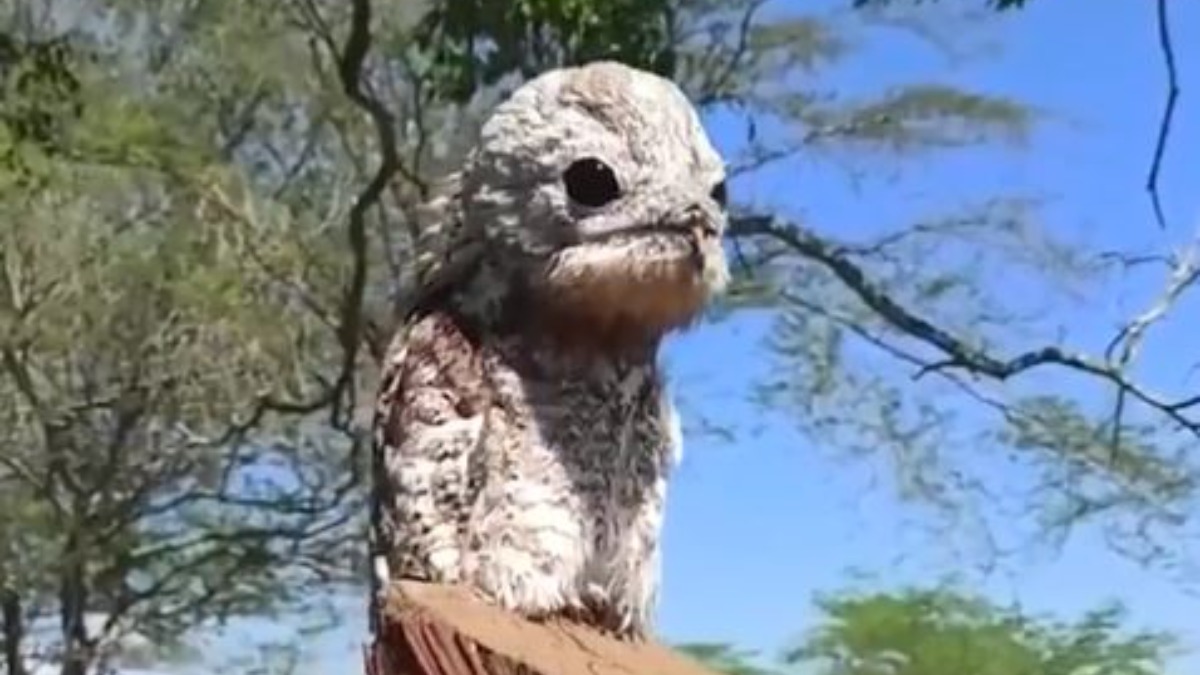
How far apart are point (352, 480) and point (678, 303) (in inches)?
192

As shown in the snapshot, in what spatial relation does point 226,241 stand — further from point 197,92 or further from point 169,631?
point 169,631

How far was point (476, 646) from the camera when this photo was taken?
1721 mm

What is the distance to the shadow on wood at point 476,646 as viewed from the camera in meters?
1.71

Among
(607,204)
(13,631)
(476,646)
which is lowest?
(476,646)

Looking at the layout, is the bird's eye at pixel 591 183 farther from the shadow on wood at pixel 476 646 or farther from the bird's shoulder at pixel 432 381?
the shadow on wood at pixel 476 646

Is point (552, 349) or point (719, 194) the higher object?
point (719, 194)

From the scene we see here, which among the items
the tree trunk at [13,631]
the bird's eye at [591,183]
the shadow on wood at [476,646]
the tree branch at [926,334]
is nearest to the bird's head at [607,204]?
the bird's eye at [591,183]

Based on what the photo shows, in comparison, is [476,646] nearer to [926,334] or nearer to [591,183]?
[591,183]

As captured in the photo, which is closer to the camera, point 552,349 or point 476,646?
point 476,646

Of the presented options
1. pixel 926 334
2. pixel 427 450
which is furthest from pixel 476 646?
pixel 926 334

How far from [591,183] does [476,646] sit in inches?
18.9

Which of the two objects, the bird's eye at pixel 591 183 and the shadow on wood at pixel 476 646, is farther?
the bird's eye at pixel 591 183

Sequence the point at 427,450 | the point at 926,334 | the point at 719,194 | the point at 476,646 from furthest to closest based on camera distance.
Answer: the point at 926,334 → the point at 719,194 → the point at 427,450 → the point at 476,646

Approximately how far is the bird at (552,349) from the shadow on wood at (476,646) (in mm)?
82
